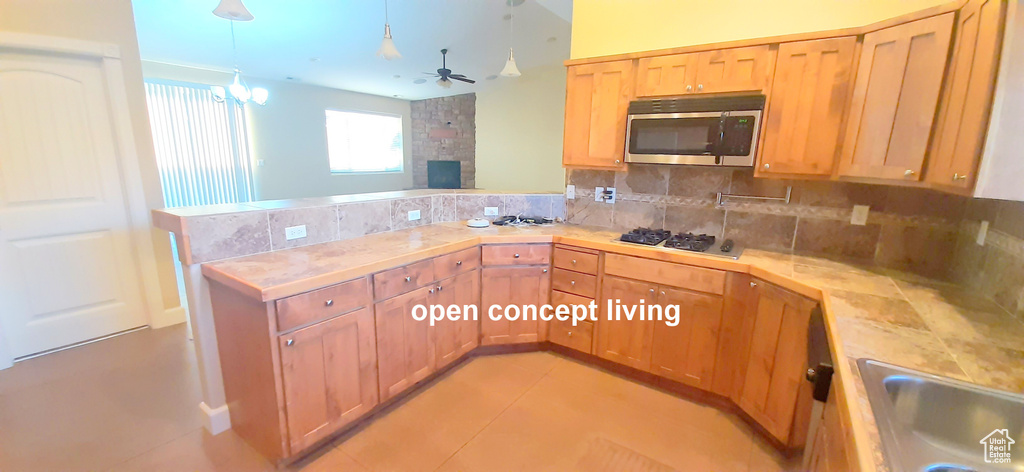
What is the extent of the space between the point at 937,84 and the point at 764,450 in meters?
1.77

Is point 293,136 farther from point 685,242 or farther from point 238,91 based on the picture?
point 685,242

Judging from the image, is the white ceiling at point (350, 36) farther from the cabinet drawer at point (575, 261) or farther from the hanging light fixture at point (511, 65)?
the cabinet drawer at point (575, 261)

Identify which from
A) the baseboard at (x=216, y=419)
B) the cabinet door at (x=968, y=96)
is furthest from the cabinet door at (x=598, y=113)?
the baseboard at (x=216, y=419)

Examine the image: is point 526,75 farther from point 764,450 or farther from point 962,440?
point 962,440

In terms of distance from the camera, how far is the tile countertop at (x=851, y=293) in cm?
104

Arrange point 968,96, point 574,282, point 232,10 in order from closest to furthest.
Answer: point 968,96
point 232,10
point 574,282

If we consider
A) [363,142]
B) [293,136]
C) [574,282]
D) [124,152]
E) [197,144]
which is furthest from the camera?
[363,142]

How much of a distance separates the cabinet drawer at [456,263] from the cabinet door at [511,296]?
0.43 feet

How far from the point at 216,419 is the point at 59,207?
2.05 m

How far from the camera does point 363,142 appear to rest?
8.55 meters

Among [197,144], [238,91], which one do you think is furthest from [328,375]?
[197,144]

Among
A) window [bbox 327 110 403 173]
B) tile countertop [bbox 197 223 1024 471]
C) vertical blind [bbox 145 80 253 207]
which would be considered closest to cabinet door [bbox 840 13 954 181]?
tile countertop [bbox 197 223 1024 471]

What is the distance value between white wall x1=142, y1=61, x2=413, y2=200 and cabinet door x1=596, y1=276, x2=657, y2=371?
6.83 metres

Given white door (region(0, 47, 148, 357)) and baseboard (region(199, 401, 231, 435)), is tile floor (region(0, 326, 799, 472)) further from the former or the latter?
white door (region(0, 47, 148, 357))
